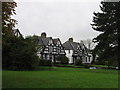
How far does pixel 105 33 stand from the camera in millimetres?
28328

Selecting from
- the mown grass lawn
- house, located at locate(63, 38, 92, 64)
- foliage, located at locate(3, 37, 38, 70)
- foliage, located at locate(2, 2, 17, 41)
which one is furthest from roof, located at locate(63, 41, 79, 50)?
foliage, located at locate(2, 2, 17, 41)

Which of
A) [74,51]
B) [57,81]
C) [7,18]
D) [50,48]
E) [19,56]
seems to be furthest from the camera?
[74,51]

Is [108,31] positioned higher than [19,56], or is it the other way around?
[108,31]

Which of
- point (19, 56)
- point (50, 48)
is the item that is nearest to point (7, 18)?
point (19, 56)

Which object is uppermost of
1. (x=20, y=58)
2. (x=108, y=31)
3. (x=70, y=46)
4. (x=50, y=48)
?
(x=108, y=31)

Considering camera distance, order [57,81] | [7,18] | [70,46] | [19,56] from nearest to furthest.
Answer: [7,18], [57,81], [19,56], [70,46]

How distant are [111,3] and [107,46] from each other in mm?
6802

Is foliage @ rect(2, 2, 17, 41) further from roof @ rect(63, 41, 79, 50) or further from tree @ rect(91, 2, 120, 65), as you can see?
roof @ rect(63, 41, 79, 50)

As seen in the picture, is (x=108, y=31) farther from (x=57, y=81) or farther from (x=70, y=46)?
(x=70, y=46)

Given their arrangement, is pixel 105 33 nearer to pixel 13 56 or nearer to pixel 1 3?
pixel 13 56

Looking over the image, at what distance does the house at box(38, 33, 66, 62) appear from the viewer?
161 ft

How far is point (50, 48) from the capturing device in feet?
166

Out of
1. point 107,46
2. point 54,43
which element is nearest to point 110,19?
point 107,46

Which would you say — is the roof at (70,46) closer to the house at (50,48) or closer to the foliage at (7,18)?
the house at (50,48)
